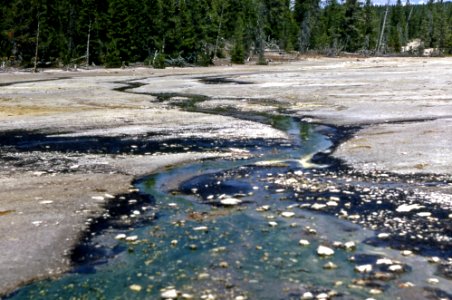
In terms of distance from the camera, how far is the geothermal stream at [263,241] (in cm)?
874

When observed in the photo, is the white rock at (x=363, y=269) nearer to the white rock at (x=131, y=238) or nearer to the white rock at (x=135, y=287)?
the white rock at (x=135, y=287)

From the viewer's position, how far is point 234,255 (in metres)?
10.2

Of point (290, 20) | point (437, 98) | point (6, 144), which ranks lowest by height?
point (6, 144)

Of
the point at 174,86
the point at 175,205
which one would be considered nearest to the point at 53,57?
the point at 174,86

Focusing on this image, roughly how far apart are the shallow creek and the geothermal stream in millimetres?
22

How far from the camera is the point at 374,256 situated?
32.8ft

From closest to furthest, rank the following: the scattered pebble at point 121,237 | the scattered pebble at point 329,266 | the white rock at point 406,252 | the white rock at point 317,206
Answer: the scattered pebble at point 329,266 < the white rock at point 406,252 < the scattered pebble at point 121,237 < the white rock at point 317,206

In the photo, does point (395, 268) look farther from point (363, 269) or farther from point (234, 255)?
point (234, 255)

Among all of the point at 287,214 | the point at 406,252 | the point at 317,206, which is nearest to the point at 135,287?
the point at 287,214

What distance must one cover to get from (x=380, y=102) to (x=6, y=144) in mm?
23937

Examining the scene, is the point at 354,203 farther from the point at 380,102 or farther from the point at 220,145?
the point at 380,102

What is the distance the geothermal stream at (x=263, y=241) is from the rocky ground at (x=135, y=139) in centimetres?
80

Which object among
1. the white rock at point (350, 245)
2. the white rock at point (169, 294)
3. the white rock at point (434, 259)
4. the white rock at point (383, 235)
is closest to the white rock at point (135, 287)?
the white rock at point (169, 294)

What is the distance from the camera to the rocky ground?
12.0 meters
